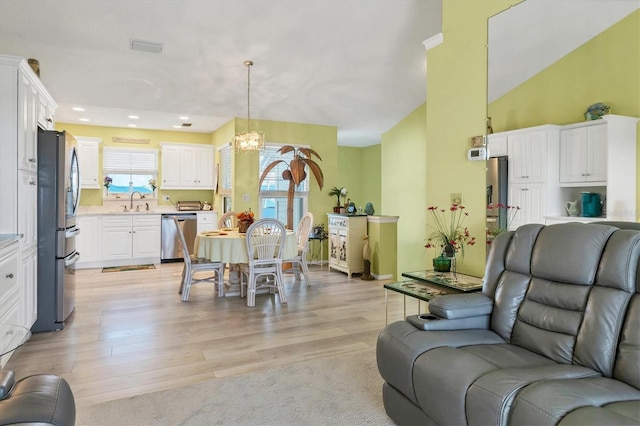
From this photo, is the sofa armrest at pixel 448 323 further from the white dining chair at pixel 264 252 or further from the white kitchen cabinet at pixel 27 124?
the white kitchen cabinet at pixel 27 124

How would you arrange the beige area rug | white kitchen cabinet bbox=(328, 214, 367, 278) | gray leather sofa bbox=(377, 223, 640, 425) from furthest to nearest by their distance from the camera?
white kitchen cabinet bbox=(328, 214, 367, 278), the beige area rug, gray leather sofa bbox=(377, 223, 640, 425)

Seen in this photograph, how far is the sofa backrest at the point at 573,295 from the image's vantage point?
5.63ft

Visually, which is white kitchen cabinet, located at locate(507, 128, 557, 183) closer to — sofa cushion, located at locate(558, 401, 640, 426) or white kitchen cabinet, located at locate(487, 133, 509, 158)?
white kitchen cabinet, located at locate(487, 133, 509, 158)

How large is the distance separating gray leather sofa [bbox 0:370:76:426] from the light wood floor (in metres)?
0.91

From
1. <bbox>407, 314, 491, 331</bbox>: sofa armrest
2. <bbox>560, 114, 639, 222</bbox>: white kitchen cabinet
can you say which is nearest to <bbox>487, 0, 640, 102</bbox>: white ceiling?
<bbox>560, 114, 639, 222</bbox>: white kitchen cabinet

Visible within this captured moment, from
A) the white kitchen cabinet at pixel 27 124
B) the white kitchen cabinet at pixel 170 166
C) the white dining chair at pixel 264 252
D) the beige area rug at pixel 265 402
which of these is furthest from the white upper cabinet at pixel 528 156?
the white kitchen cabinet at pixel 170 166

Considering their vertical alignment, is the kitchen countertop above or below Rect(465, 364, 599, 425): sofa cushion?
above

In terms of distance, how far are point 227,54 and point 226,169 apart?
2.81m

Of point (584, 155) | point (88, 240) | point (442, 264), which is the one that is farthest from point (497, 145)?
point (88, 240)

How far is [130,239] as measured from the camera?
23.7 feet

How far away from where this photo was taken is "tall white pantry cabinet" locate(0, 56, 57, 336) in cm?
299

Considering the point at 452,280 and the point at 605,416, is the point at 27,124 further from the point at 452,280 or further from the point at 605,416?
the point at 605,416

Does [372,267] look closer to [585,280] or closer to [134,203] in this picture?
[585,280]

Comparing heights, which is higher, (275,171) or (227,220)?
(275,171)
